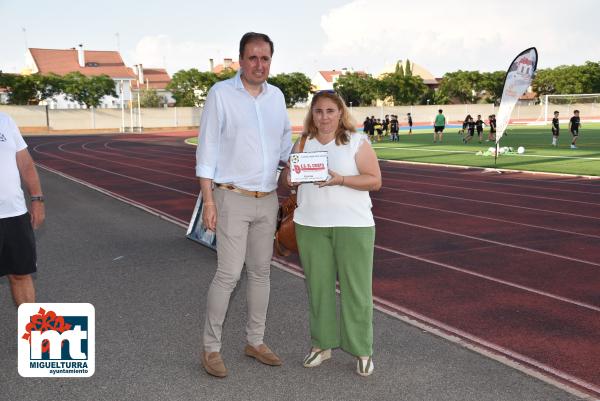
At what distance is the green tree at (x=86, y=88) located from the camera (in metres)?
69.1

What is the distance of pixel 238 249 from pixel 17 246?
1476mm

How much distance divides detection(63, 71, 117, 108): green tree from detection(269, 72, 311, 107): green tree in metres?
19.6

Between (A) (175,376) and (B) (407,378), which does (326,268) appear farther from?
(A) (175,376)

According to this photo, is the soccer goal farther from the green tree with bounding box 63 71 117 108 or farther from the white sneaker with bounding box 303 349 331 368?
the white sneaker with bounding box 303 349 331 368

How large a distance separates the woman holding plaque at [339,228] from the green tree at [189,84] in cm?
7104

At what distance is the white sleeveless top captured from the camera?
4008 millimetres

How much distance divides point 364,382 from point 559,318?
2.19 meters

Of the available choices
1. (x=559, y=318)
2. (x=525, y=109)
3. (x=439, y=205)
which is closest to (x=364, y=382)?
(x=559, y=318)

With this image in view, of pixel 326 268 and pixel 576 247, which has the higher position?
pixel 326 268

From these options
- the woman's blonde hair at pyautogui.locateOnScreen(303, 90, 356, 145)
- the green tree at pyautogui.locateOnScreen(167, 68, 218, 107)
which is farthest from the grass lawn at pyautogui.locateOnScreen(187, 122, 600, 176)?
the green tree at pyautogui.locateOnScreen(167, 68, 218, 107)

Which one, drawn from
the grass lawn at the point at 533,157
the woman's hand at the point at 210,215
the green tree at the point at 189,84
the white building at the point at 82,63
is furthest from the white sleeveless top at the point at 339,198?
the white building at the point at 82,63

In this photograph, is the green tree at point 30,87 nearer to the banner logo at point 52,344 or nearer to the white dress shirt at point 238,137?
the banner logo at point 52,344

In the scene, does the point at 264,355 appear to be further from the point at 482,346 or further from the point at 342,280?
the point at 482,346

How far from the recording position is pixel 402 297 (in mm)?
5883
